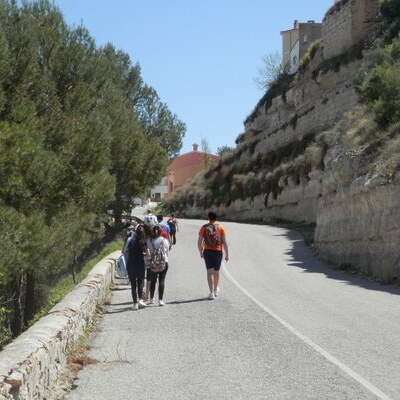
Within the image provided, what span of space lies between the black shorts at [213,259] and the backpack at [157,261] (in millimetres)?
1065

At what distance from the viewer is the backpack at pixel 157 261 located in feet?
42.0

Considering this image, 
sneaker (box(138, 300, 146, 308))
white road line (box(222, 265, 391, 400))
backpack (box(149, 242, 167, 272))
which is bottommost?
sneaker (box(138, 300, 146, 308))

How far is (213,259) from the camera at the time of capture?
13.4m

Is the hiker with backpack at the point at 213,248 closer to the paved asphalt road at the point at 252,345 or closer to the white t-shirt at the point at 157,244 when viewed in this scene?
the paved asphalt road at the point at 252,345

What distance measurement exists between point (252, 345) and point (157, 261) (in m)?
4.73

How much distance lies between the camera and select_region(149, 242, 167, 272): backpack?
A: 12792mm

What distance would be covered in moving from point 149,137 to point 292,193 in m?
11.2

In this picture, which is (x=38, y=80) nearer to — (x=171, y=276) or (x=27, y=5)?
(x=27, y=5)

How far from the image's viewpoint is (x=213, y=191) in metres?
59.0

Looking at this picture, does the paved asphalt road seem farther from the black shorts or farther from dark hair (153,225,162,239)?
dark hair (153,225,162,239)

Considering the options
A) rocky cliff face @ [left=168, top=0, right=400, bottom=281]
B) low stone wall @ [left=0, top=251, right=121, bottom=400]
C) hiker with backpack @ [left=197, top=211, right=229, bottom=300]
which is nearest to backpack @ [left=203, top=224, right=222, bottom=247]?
hiker with backpack @ [left=197, top=211, right=229, bottom=300]

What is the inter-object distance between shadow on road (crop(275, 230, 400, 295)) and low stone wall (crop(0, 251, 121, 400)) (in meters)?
8.10

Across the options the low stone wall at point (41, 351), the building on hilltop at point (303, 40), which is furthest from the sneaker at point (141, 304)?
the building on hilltop at point (303, 40)

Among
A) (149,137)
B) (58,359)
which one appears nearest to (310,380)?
(58,359)
